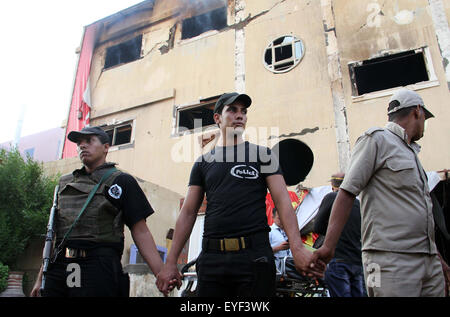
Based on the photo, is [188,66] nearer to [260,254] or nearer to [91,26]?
[91,26]

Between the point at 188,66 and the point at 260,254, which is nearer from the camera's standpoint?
the point at 260,254

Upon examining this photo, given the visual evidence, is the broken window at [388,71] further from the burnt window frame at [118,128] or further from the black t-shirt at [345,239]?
the burnt window frame at [118,128]

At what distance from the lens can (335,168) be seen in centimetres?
929

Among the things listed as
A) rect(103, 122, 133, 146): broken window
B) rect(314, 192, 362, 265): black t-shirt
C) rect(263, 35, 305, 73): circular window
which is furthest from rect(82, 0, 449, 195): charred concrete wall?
rect(314, 192, 362, 265): black t-shirt

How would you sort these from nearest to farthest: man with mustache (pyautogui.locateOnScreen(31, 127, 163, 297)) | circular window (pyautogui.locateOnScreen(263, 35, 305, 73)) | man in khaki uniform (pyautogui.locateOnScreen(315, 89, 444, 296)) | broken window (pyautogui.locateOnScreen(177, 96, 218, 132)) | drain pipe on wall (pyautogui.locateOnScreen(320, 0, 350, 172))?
man in khaki uniform (pyautogui.locateOnScreen(315, 89, 444, 296)) < man with mustache (pyautogui.locateOnScreen(31, 127, 163, 297)) < drain pipe on wall (pyautogui.locateOnScreen(320, 0, 350, 172)) < circular window (pyautogui.locateOnScreen(263, 35, 305, 73)) < broken window (pyautogui.locateOnScreen(177, 96, 218, 132))

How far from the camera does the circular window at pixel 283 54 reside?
11.1 m

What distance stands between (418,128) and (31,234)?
33.2 ft

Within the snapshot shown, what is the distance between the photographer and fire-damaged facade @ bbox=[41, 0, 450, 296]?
9516mm

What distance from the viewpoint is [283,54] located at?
38.6 ft

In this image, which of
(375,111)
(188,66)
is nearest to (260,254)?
(375,111)

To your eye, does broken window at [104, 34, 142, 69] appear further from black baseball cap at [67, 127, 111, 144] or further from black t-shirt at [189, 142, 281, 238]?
black t-shirt at [189, 142, 281, 238]

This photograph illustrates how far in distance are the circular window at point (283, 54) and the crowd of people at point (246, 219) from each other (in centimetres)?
866

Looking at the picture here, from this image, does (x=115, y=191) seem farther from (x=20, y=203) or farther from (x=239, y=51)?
(x=239, y=51)
